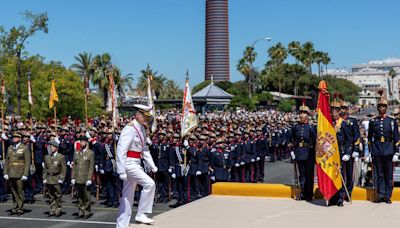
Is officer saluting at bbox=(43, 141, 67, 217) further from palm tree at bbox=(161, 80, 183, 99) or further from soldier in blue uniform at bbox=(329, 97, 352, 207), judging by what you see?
palm tree at bbox=(161, 80, 183, 99)

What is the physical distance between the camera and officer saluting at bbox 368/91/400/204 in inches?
376

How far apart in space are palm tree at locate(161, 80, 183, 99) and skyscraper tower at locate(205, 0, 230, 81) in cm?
4091

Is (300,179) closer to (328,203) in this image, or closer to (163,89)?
(328,203)

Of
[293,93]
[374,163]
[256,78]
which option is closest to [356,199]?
[374,163]

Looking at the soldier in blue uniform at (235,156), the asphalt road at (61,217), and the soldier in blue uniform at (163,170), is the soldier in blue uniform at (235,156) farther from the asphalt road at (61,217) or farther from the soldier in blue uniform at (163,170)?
the asphalt road at (61,217)

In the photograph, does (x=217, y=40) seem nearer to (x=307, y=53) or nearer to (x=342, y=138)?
(x=307, y=53)

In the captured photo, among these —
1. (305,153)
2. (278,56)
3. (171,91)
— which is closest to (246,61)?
(278,56)

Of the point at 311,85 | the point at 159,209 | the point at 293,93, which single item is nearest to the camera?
the point at 159,209

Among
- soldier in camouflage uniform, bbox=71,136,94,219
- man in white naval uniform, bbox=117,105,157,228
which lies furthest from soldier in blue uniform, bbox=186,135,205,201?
man in white naval uniform, bbox=117,105,157,228

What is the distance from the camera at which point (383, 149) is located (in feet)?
32.0

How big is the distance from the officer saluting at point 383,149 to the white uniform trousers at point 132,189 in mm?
3817

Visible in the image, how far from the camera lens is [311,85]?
8412cm

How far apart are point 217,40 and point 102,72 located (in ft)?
311

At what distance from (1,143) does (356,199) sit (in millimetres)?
10460
